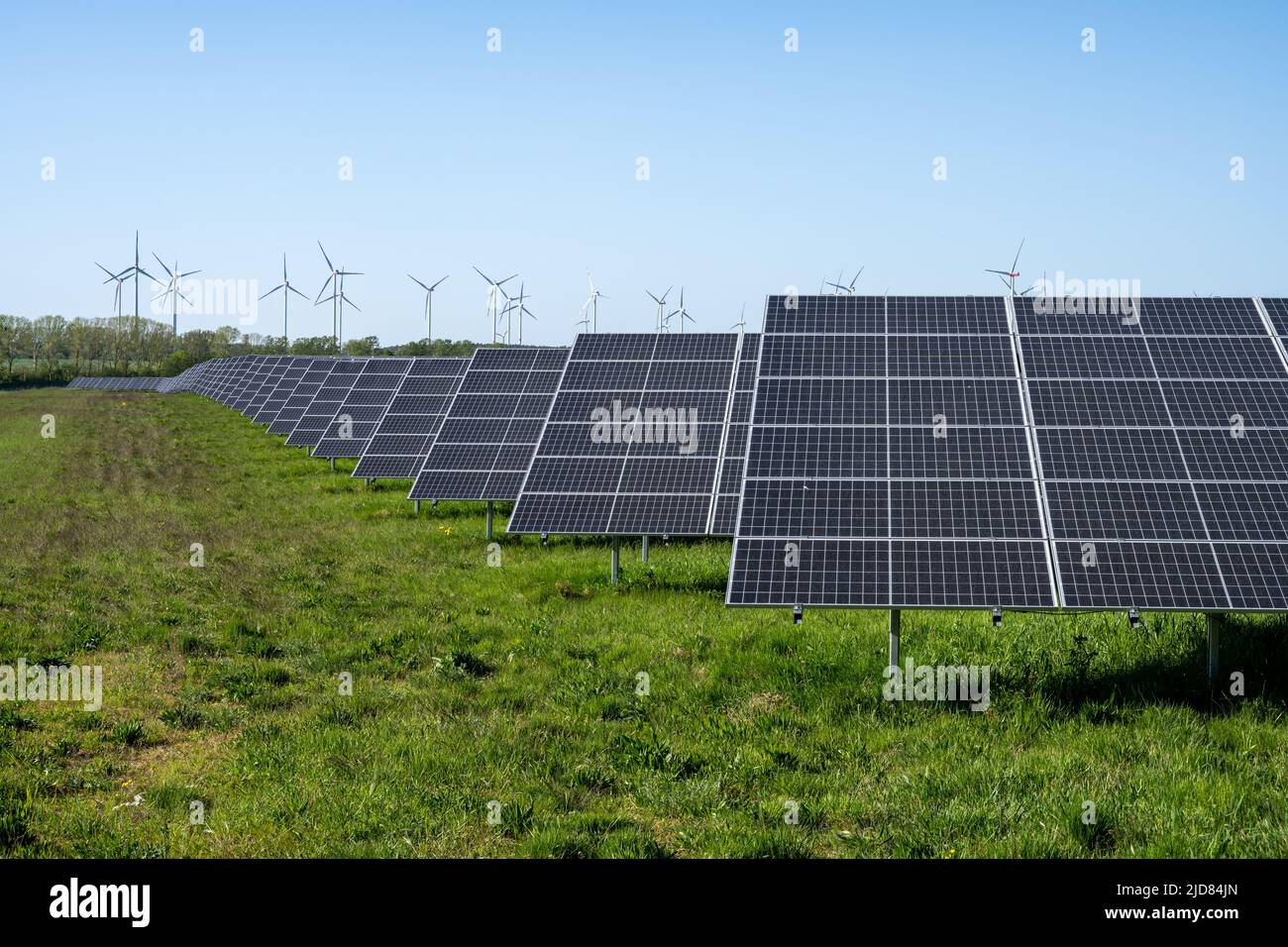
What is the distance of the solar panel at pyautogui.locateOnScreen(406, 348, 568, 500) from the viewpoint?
23969 millimetres

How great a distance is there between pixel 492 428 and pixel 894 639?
52.3 ft

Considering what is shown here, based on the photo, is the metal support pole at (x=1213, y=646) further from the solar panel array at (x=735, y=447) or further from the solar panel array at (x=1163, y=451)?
the solar panel array at (x=735, y=447)

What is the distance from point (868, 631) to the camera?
46.1 feet

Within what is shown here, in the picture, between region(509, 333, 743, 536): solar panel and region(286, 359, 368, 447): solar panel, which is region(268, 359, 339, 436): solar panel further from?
region(509, 333, 743, 536): solar panel

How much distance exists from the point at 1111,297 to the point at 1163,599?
6.54 metres

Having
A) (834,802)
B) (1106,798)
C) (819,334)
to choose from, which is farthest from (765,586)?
(819,334)

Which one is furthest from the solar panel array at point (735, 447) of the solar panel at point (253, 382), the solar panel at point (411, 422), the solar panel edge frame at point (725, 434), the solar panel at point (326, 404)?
the solar panel at point (253, 382)

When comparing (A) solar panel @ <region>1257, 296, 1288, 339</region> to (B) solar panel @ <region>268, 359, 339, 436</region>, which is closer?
(A) solar panel @ <region>1257, 296, 1288, 339</region>

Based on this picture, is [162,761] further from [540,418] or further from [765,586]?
[540,418]

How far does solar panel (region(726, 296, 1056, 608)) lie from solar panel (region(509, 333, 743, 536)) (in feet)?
14.7

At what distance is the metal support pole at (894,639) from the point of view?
38.6 feet

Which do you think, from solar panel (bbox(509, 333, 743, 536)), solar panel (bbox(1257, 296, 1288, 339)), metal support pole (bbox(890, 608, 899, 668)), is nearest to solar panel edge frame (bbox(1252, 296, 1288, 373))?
solar panel (bbox(1257, 296, 1288, 339))

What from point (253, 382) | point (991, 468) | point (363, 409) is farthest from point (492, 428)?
point (253, 382)

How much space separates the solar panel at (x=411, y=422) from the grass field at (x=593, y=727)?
38.0 feet
